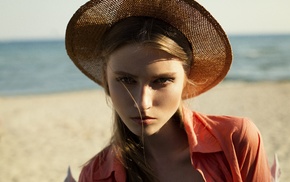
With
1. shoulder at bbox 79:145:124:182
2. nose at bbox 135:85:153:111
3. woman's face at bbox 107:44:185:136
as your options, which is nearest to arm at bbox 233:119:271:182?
woman's face at bbox 107:44:185:136

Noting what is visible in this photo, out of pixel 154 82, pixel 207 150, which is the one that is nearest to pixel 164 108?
pixel 154 82

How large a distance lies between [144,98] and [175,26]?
1.32 feet

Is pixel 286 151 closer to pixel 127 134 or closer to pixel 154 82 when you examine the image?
pixel 127 134

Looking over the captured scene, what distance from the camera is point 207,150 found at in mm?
2160

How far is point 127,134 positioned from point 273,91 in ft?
43.4

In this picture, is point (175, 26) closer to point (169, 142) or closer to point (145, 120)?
point (145, 120)

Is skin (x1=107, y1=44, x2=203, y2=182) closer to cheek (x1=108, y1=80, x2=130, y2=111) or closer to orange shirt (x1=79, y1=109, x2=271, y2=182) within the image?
cheek (x1=108, y1=80, x2=130, y2=111)

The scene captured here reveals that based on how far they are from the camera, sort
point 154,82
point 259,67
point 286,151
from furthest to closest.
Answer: point 259,67
point 286,151
point 154,82

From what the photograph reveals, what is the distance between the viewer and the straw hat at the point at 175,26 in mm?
2043

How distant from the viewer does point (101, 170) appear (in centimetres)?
236

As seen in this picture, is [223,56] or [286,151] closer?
[223,56]

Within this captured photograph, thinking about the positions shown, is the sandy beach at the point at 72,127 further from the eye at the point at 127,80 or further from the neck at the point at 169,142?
the eye at the point at 127,80

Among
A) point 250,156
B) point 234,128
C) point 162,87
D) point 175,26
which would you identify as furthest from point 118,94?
point 250,156

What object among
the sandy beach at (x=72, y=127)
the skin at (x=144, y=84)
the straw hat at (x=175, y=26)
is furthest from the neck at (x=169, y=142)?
the sandy beach at (x=72, y=127)
